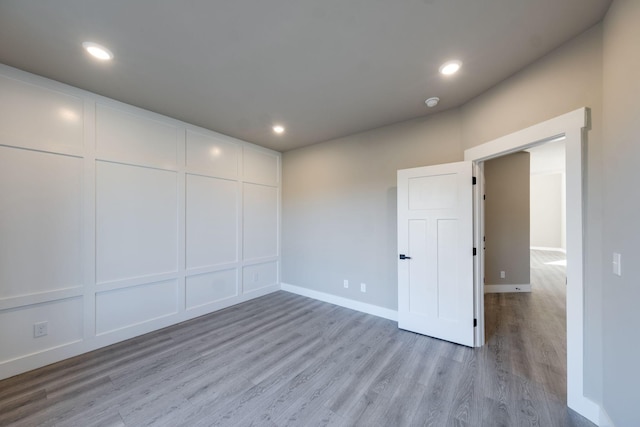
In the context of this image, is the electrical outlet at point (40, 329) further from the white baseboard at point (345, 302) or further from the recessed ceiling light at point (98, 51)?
the white baseboard at point (345, 302)

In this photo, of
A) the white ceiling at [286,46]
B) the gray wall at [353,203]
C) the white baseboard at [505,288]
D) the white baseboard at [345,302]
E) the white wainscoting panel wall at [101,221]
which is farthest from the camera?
the white baseboard at [505,288]

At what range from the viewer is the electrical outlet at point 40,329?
231 centimetres

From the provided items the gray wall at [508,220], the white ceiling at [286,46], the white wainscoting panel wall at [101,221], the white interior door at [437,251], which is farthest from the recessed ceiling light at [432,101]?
the white wainscoting panel wall at [101,221]

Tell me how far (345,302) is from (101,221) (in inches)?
132

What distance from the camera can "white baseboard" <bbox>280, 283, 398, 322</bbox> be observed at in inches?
137

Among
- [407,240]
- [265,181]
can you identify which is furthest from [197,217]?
[407,240]

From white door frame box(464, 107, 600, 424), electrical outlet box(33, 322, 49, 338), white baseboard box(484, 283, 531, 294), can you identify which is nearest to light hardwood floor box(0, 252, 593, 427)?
white door frame box(464, 107, 600, 424)

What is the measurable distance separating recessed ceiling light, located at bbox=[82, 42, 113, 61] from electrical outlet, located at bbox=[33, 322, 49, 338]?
252 cm

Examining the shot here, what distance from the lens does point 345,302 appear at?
3926 mm

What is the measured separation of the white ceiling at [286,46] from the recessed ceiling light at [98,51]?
5 centimetres

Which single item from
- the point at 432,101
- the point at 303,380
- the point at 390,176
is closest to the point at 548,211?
the point at 390,176

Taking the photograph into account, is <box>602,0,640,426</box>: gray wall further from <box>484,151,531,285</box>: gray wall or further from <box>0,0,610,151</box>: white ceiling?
<box>484,151,531,285</box>: gray wall

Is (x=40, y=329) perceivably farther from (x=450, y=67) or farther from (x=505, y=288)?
(x=505, y=288)

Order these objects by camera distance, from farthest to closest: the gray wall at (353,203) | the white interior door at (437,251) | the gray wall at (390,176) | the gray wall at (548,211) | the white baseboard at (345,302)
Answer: the gray wall at (548,211) → the white baseboard at (345,302) → the gray wall at (353,203) → the white interior door at (437,251) → the gray wall at (390,176)
